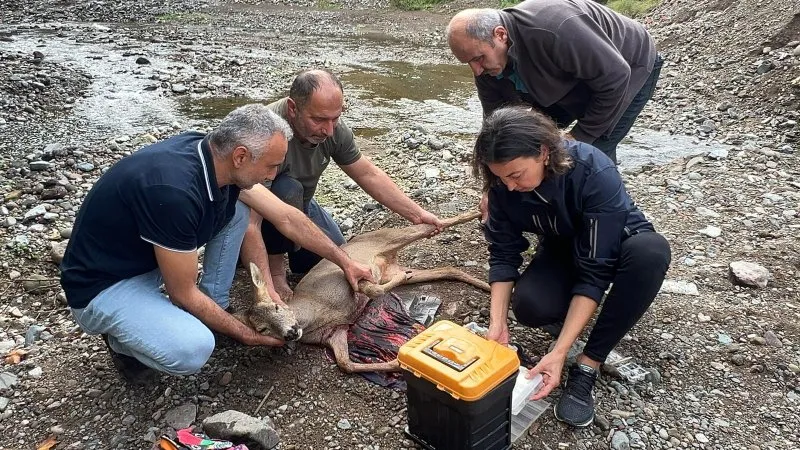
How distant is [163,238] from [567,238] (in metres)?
1.98

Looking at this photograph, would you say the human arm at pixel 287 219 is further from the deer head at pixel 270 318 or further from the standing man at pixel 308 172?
the deer head at pixel 270 318

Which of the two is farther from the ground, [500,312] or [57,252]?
[500,312]

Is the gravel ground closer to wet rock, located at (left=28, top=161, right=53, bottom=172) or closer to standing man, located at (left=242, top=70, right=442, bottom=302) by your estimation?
wet rock, located at (left=28, top=161, right=53, bottom=172)

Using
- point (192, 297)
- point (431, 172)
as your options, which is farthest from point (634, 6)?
point (192, 297)

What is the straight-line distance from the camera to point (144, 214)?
119 inches

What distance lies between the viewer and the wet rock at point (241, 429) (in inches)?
119

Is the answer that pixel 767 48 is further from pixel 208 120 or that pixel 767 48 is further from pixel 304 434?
pixel 304 434

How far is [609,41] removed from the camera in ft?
13.1

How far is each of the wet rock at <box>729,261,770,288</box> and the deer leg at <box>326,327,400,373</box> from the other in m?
2.25

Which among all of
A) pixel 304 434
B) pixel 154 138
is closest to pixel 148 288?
pixel 304 434

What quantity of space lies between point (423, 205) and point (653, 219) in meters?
1.82

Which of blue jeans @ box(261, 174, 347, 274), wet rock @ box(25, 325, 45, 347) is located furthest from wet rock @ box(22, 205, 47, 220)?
blue jeans @ box(261, 174, 347, 274)

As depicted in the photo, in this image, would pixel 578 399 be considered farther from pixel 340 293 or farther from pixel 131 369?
pixel 131 369

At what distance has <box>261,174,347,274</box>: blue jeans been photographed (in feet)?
13.8
